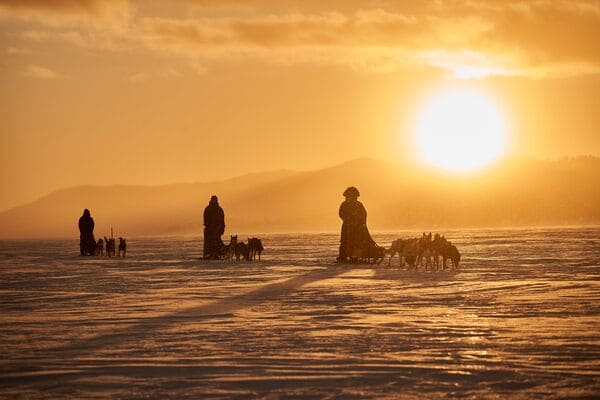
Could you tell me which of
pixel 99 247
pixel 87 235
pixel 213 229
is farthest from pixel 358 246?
pixel 99 247

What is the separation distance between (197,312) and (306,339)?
160 inches

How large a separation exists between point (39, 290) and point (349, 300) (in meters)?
7.70

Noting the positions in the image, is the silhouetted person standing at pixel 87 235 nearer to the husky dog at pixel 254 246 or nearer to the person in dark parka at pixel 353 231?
the husky dog at pixel 254 246

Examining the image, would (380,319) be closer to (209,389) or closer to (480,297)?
(480,297)

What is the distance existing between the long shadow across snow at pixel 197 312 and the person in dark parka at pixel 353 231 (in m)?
8.22

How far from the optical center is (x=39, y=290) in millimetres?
22125

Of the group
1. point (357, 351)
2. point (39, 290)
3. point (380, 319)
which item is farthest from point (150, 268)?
point (357, 351)

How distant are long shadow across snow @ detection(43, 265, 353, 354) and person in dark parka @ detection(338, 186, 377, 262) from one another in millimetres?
8216

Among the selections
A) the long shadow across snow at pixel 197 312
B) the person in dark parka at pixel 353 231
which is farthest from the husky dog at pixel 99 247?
the long shadow across snow at pixel 197 312

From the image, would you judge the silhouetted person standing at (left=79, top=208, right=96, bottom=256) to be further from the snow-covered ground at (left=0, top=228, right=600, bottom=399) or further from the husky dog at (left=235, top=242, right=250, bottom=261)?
the snow-covered ground at (left=0, top=228, right=600, bottom=399)

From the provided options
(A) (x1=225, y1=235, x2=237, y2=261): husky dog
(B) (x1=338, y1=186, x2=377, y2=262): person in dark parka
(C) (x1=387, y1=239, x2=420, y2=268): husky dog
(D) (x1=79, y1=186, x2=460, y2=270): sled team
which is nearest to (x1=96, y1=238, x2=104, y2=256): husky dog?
(D) (x1=79, y1=186, x2=460, y2=270): sled team

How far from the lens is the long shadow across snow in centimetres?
1262

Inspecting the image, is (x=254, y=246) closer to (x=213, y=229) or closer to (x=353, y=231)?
(x=213, y=229)

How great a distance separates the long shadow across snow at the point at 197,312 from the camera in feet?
41.4
